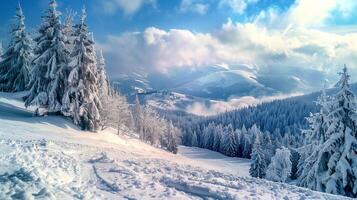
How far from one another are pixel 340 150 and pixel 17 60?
45963 millimetres

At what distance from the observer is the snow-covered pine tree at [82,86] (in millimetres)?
39125

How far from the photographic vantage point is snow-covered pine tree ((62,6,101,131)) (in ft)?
128

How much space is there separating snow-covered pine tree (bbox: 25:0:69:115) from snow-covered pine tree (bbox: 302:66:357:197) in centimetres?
2726

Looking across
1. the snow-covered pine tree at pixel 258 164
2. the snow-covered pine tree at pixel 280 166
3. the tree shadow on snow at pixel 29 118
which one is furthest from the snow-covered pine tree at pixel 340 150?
the snow-covered pine tree at pixel 258 164

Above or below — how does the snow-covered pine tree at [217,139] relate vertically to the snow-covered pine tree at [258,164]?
above

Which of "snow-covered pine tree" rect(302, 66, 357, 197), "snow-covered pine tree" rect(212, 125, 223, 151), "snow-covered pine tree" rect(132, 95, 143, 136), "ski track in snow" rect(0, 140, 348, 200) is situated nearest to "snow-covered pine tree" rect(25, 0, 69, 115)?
"ski track in snow" rect(0, 140, 348, 200)

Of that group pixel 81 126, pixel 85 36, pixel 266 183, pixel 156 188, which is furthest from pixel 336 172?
pixel 85 36

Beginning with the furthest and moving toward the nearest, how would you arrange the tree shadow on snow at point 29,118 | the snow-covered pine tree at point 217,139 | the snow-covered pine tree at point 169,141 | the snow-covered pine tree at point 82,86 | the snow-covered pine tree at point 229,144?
the snow-covered pine tree at point 217,139 → the snow-covered pine tree at point 229,144 → the snow-covered pine tree at point 169,141 → the snow-covered pine tree at point 82,86 → the tree shadow on snow at point 29,118

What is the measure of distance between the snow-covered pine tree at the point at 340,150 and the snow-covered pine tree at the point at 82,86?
78.6 ft

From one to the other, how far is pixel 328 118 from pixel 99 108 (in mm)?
25325

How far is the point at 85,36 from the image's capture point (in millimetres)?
40719

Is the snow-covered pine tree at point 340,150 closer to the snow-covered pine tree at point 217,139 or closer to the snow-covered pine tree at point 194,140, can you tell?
the snow-covered pine tree at point 217,139

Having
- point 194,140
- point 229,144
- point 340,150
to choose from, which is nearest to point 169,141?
point 229,144

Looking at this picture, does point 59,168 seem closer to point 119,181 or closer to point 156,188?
point 119,181
